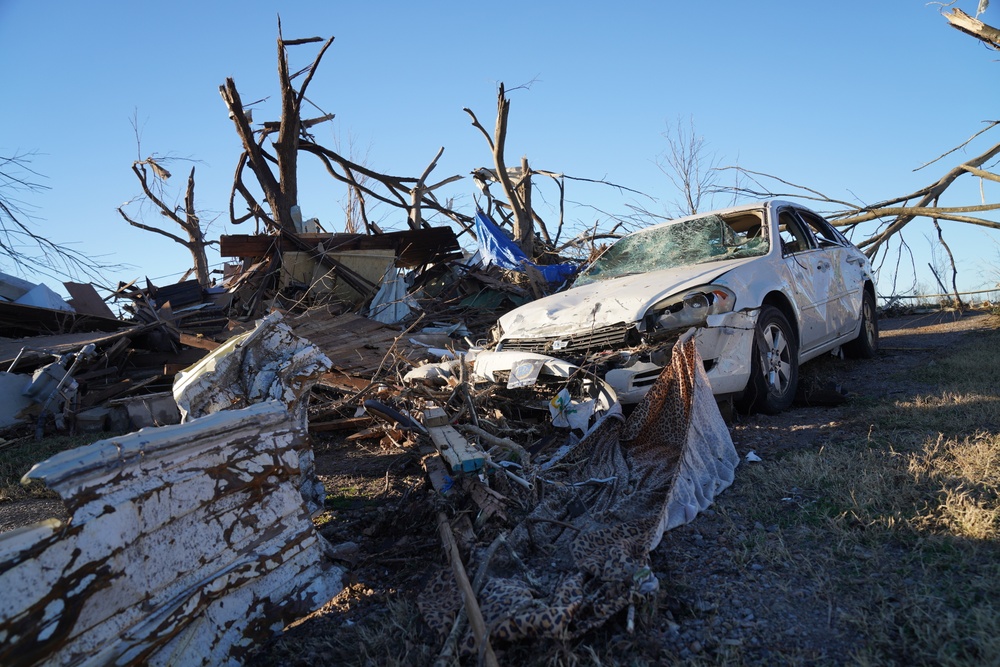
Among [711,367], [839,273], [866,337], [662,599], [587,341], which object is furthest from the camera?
[866,337]

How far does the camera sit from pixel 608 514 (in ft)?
9.68

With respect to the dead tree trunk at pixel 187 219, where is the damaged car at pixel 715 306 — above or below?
below

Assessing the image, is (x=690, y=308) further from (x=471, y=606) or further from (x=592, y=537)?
(x=471, y=606)

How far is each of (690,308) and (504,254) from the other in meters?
6.41

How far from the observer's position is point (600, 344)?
172 inches

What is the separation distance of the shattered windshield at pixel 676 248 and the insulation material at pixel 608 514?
5.87 ft

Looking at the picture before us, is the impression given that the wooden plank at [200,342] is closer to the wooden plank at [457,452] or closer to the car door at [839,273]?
the wooden plank at [457,452]

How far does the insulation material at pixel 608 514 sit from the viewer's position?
2145mm

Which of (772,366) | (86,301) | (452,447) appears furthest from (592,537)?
(86,301)

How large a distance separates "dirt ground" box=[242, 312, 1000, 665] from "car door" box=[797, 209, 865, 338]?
2064 mm

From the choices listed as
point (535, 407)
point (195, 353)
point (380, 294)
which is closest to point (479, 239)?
point (380, 294)

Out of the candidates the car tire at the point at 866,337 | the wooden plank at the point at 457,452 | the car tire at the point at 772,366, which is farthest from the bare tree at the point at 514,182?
the wooden plank at the point at 457,452

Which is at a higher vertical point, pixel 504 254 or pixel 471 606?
pixel 504 254

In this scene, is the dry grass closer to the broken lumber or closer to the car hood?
the broken lumber
